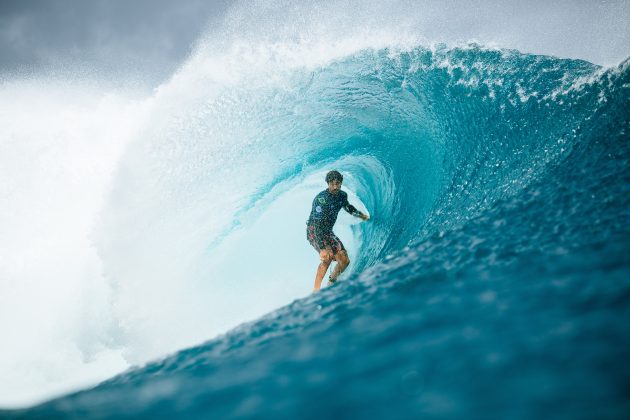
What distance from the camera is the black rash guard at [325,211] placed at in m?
4.54

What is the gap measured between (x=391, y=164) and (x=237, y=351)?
4951mm

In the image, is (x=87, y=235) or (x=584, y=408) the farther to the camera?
(x=87, y=235)

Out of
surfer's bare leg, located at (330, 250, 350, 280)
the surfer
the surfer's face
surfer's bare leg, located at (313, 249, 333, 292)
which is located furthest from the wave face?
the surfer's face

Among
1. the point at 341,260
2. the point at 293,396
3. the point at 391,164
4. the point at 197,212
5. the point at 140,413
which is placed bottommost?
the point at 293,396

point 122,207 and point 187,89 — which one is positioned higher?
point 187,89

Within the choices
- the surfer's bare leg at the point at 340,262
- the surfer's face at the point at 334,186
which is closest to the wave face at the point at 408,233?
the surfer's bare leg at the point at 340,262

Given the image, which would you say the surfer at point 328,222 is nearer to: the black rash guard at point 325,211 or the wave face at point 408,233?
the black rash guard at point 325,211

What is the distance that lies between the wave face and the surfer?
82cm

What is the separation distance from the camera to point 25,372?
181 inches

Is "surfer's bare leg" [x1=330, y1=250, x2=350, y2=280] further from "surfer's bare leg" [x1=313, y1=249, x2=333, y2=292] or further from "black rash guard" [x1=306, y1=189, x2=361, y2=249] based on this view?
"black rash guard" [x1=306, y1=189, x2=361, y2=249]

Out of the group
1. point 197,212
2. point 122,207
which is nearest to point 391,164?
point 197,212

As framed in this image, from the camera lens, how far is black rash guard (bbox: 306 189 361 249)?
4.54 meters

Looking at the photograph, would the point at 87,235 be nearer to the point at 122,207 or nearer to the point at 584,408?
the point at 122,207

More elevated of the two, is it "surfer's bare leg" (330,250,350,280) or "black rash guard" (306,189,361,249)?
"black rash guard" (306,189,361,249)
